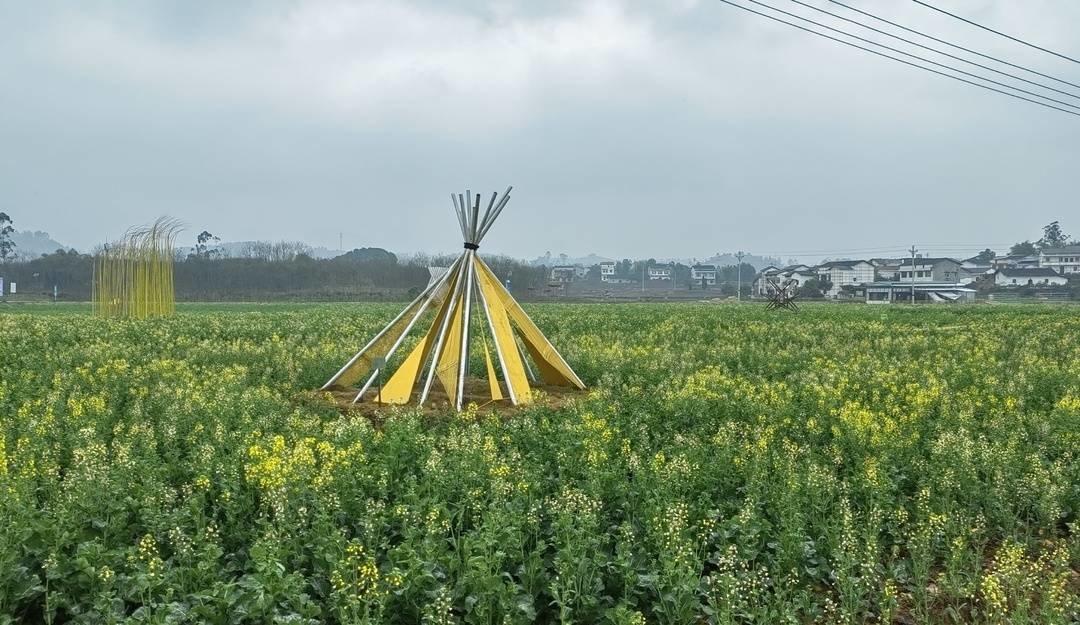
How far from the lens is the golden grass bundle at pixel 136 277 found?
25.0 m

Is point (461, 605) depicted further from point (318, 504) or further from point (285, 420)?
point (285, 420)

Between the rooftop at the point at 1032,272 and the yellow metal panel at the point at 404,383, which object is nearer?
the yellow metal panel at the point at 404,383

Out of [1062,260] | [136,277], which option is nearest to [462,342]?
[136,277]

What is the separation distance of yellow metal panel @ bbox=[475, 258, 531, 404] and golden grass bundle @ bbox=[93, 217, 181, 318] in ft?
56.7

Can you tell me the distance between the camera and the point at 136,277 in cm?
2505

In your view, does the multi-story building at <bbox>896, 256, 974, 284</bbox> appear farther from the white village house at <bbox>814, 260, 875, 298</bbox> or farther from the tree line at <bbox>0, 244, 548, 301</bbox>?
the tree line at <bbox>0, 244, 548, 301</bbox>

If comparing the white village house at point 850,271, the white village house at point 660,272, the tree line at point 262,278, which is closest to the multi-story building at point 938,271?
the white village house at point 850,271

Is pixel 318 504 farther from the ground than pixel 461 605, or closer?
farther from the ground

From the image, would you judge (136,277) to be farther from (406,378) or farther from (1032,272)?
(1032,272)

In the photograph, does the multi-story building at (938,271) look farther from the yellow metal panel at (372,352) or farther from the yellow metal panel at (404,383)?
the yellow metal panel at (404,383)

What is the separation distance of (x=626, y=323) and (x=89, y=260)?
63.1 meters

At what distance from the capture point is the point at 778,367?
14484mm

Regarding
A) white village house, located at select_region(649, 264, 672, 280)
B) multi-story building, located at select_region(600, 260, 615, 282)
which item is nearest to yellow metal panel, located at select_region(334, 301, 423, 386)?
multi-story building, located at select_region(600, 260, 615, 282)

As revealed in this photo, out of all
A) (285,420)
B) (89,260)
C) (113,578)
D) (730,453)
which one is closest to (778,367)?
(730,453)
